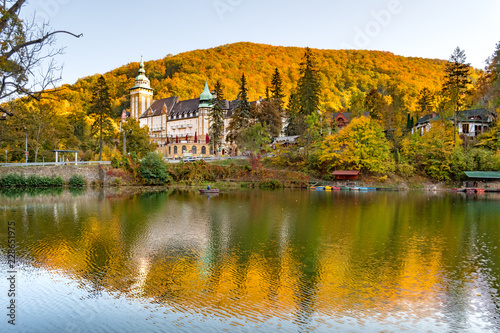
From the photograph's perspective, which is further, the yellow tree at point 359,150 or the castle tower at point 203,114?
the castle tower at point 203,114

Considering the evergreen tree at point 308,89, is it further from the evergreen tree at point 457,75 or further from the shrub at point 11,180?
the shrub at point 11,180

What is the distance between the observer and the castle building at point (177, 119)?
3273 inches

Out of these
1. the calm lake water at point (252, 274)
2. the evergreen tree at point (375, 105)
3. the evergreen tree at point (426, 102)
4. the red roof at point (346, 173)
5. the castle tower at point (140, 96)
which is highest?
the castle tower at point (140, 96)

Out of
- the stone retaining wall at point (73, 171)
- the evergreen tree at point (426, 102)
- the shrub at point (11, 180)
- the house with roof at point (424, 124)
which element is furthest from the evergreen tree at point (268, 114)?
→ the evergreen tree at point (426, 102)

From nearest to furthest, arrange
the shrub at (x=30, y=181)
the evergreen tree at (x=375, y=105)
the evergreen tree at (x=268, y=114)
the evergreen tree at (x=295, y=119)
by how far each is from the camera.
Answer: the shrub at (x=30, y=181) → the evergreen tree at (x=295, y=119) → the evergreen tree at (x=268, y=114) → the evergreen tree at (x=375, y=105)

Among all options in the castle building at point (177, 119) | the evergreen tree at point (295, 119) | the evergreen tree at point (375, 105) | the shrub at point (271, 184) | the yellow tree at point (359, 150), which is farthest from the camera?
the castle building at point (177, 119)

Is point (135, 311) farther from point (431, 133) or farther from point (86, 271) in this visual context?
point (431, 133)

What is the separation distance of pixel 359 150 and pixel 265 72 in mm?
94942

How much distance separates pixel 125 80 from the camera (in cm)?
14325

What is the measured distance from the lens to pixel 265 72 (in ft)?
472

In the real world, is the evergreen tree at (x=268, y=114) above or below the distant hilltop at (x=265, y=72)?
below

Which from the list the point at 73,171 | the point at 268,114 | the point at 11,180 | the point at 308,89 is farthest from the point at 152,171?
the point at 308,89

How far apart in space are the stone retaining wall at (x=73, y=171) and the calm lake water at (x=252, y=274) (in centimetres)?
2861

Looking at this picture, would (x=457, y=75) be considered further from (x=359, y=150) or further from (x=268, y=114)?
(x=268, y=114)
